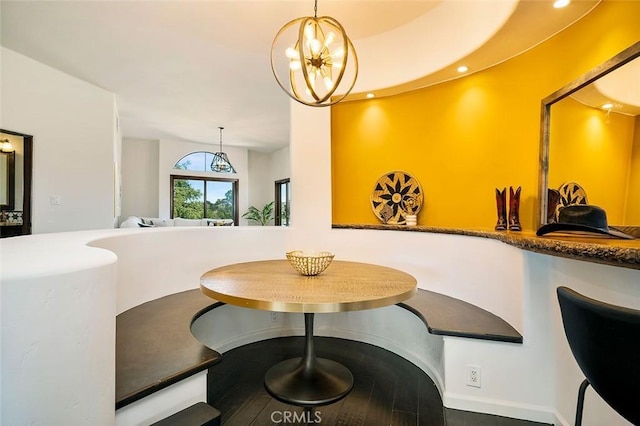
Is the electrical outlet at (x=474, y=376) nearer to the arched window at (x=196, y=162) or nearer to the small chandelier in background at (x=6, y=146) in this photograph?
the small chandelier in background at (x=6, y=146)

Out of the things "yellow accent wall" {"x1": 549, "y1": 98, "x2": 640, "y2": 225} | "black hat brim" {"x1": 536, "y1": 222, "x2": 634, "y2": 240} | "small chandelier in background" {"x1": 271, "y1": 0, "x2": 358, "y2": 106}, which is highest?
"small chandelier in background" {"x1": 271, "y1": 0, "x2": 358, "y2": 106}

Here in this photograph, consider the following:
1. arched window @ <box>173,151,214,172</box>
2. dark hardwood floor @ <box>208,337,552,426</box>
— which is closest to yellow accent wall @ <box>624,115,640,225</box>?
dark hardwood floor @ <box>208,337,552,426</box>

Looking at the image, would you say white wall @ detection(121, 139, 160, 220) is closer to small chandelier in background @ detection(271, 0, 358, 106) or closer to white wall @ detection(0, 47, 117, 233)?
white wall @ detection(0, 47, 117, 233)

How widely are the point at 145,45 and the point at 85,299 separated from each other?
10.8ft

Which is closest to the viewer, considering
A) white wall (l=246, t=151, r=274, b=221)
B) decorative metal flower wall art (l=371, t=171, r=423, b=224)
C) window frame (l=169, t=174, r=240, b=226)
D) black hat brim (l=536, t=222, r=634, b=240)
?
black hat brim (l=536, t=222, r=634, b=240)

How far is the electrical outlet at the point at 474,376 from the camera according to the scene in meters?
1.75

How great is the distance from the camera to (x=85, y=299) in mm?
815

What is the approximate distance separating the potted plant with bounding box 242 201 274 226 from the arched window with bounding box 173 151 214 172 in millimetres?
1664

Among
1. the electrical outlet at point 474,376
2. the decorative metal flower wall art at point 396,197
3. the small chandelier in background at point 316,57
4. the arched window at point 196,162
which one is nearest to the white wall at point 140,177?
A: the arched window at point 196,162

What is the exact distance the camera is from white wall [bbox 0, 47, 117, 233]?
349 centimetres

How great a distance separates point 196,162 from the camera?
8.47m

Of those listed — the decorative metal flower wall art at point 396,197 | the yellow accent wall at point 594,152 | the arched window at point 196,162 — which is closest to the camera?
the yellow accent wall at point 594,152

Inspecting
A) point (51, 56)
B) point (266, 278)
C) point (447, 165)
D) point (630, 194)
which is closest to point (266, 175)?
point (51, 56)

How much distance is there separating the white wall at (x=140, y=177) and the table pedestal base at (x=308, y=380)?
6988mm
